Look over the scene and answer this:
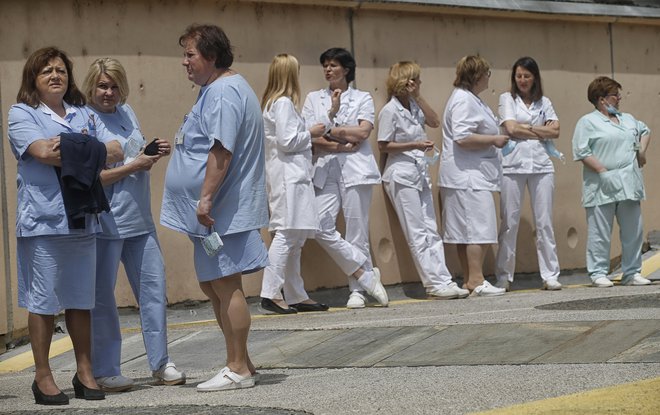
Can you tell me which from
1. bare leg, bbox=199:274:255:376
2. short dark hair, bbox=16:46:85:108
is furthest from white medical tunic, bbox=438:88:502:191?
short dark hair, bbox=16:46:85:108

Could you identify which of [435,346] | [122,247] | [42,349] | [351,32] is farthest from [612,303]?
[42,349]

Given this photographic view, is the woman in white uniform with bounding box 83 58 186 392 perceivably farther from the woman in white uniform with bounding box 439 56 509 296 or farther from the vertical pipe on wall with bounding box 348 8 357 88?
the woman in white uniform with bounding box 439 56 509 296

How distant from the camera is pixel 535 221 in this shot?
1325 cm

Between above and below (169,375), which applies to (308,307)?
below

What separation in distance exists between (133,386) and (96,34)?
148 inches

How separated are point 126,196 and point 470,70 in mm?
5399

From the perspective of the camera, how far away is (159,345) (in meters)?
8.10

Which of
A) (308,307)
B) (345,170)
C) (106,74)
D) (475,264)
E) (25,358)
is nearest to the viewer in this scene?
(106,74)

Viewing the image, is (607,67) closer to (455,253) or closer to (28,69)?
(455,253)

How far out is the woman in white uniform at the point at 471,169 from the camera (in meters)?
12.6

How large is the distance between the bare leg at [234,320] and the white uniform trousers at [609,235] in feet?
20.3

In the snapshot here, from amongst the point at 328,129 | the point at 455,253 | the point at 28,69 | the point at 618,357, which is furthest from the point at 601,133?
the point at 28,69

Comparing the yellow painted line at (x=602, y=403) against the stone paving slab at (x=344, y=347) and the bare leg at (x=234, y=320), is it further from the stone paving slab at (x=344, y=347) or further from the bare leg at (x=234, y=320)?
the stone paving slab at (x=344, y=347)

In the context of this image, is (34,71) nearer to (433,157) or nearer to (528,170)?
(433,157)
